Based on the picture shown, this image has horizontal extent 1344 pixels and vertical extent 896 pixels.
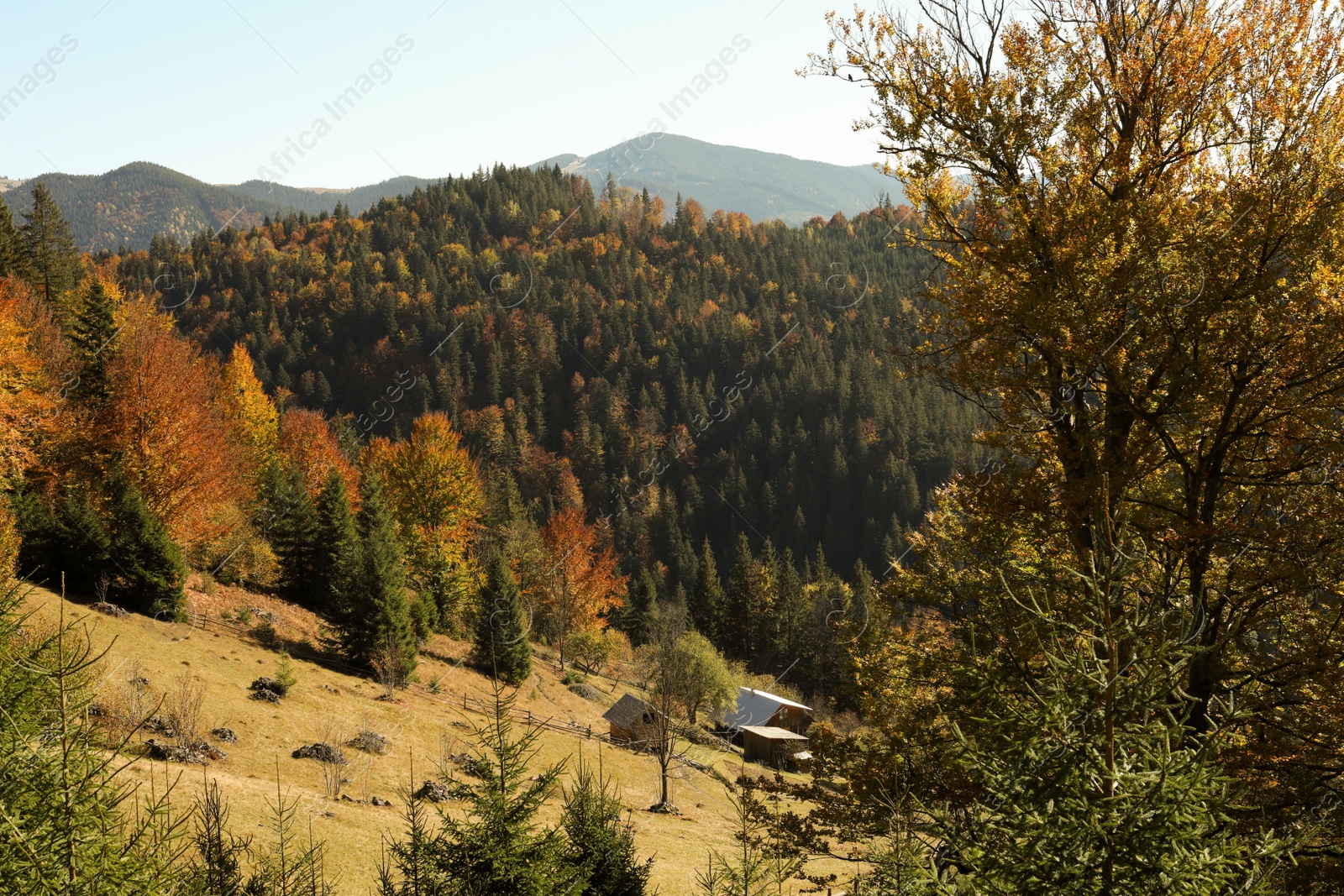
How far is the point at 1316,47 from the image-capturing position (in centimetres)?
771

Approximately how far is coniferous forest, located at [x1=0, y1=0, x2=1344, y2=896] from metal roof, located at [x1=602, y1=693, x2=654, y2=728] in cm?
15

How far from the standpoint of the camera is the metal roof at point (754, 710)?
49562 millimetres

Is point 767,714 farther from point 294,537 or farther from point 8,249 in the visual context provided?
point 8,249

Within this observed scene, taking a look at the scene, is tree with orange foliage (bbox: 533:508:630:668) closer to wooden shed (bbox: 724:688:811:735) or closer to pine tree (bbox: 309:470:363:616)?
wooden shed (bbox: 724:688:811:735)

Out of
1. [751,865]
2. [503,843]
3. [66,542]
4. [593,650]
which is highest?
[503,843]

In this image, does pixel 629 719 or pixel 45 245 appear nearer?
pixel 629 719

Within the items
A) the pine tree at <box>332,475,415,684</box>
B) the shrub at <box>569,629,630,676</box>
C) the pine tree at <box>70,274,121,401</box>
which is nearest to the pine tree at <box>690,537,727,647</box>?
the shrub at <box>569,629,630,676</box>

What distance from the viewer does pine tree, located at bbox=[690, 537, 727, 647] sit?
67.6 metres

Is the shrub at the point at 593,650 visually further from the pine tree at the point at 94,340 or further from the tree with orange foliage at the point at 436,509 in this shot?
the pine tree at the point at 94,340

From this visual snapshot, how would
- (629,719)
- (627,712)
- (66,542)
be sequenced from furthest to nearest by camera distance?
(627,712) → (629,719) → (66,542)

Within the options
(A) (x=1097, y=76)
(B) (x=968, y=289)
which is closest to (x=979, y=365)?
(B) (x=968, y=289)

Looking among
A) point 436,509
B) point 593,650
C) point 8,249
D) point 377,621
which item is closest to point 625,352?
point 593,650

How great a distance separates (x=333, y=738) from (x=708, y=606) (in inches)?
1800

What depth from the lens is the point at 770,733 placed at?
46781mm
